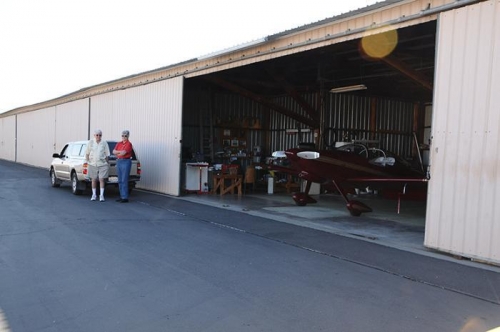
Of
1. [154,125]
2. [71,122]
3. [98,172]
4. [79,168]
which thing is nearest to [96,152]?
[98,172]

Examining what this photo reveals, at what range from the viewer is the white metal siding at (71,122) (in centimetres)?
2167

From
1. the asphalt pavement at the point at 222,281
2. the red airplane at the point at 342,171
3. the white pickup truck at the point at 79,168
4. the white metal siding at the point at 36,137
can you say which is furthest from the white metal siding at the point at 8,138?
the red airplane at the point at 342,171

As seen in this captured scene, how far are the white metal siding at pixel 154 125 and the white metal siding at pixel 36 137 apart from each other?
10.4 meters

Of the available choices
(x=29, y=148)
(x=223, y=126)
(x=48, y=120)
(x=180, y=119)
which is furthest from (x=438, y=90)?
(x=29, y=148)

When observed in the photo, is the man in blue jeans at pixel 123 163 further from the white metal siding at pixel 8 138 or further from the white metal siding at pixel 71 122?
the white metal siding at pixel 8 138

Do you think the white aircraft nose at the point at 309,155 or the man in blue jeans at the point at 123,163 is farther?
the man in blue jeans at the point at 123,163

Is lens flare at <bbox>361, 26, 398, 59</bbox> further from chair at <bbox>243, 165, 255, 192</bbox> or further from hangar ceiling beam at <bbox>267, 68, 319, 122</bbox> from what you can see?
chair at <bbox>243, 165, 255, 192</bbox>

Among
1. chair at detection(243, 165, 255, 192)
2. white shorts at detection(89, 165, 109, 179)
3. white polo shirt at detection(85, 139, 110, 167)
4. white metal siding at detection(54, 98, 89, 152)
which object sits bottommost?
chair at detection(243, 165, 255, 192)

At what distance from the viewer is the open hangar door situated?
15164 mm

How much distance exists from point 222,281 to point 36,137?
28.3 metres

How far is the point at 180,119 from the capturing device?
46.9ft

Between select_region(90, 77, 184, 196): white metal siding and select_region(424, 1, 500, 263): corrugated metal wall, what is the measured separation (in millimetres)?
8981

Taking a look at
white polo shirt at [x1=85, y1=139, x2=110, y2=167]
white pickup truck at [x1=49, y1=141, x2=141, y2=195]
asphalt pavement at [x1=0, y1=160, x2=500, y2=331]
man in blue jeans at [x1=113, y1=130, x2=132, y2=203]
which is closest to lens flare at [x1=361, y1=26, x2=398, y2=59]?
asphalt pavement at [x1=0, y1=160, x2=500, y2=331]

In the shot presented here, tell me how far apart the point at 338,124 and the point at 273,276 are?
13.7 meters
